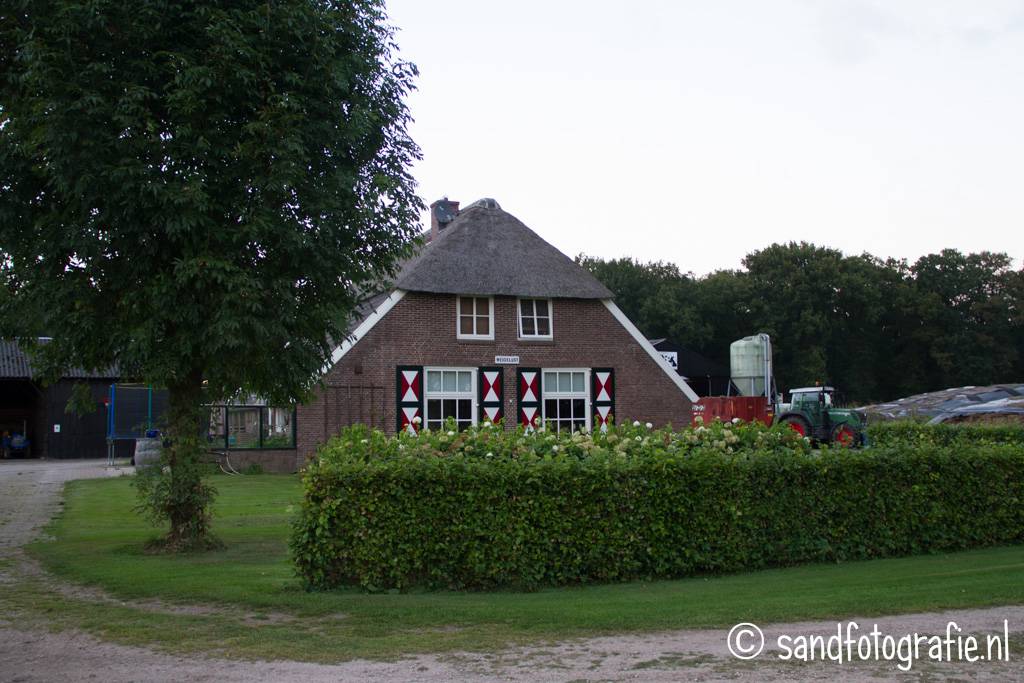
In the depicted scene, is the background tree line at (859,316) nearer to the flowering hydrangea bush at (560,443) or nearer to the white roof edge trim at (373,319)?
the white roof edge trim at (373,319)

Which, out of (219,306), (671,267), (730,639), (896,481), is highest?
(671,267)

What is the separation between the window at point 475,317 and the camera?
2884 cm

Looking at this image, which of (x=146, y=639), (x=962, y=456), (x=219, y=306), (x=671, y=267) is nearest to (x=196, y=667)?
(x=146, y=639)

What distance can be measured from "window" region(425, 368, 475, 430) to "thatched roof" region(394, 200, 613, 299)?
2.43m

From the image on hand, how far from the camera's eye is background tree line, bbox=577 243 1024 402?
6334cm

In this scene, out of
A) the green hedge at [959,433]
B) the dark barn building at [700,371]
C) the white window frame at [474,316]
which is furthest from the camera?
the dark barn building at [700,371]

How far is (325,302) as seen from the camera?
12422 millimetres

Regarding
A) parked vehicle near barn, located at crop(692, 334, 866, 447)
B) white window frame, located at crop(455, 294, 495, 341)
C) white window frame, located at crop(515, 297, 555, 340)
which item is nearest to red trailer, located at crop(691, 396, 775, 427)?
parked vehicle near barn, located at crop(692, 334, 866, 447)

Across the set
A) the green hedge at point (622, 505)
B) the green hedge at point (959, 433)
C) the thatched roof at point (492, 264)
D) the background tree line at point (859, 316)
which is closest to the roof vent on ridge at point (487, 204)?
the thatched roof at point (492, 264)

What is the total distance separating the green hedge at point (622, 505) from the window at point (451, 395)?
16973 millimetres

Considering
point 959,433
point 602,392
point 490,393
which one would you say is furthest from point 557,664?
point 602,392

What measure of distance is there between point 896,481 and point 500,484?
16.2 feet

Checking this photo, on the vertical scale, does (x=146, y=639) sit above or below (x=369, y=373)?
below

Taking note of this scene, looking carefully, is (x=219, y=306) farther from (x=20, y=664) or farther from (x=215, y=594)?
(x=20, y=664)
